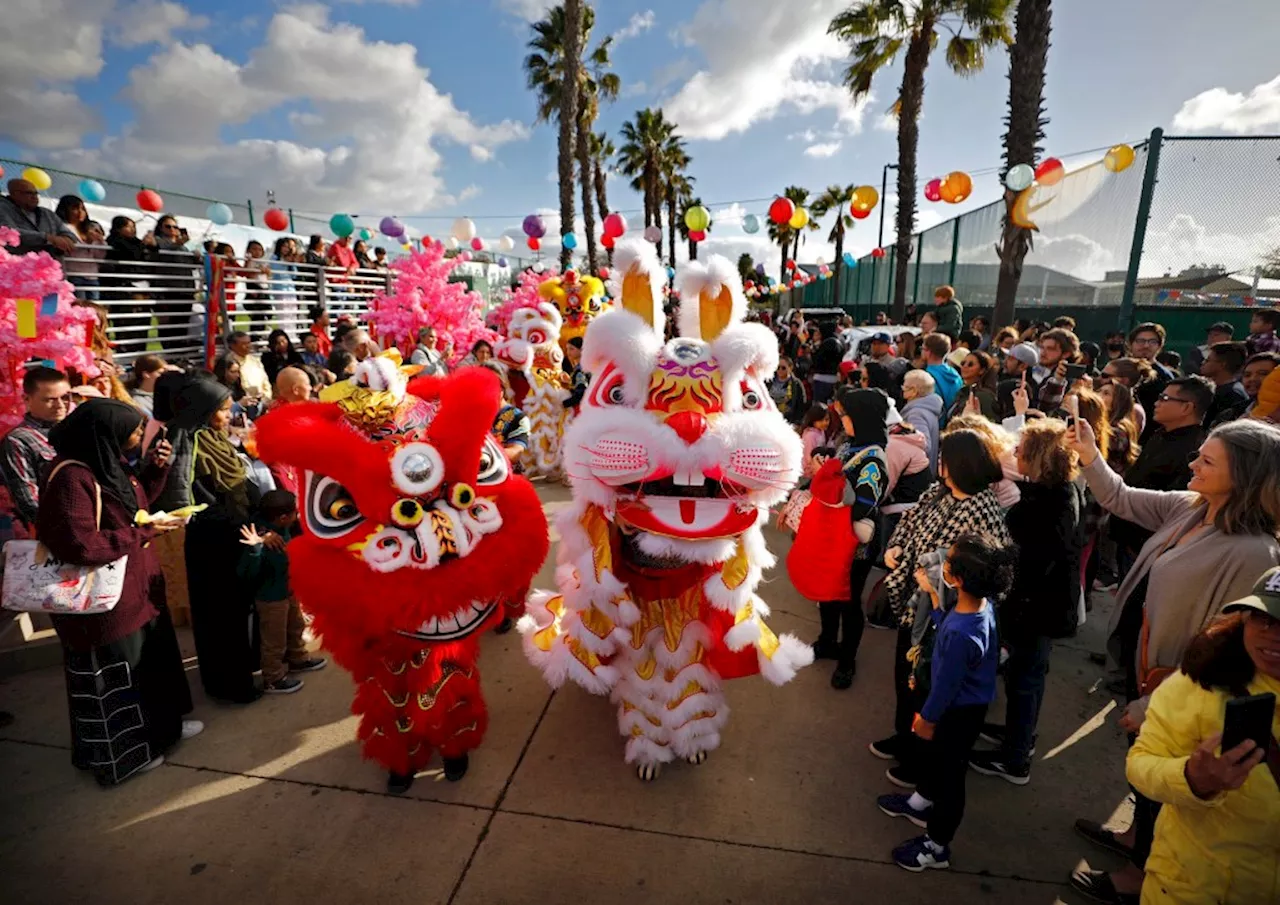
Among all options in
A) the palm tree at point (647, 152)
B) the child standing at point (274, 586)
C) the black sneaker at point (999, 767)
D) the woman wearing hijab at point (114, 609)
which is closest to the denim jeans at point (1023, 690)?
the black sneaker at point (999, 767)

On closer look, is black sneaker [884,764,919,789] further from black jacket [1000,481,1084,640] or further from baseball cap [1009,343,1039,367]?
baseball cap [1009,343,1039,367]

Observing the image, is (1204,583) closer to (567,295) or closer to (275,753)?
(275,753)

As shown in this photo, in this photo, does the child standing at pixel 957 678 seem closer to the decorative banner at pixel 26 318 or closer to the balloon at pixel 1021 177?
the decorative banner at pixel 26 318

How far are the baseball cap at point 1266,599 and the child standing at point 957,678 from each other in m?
0.59

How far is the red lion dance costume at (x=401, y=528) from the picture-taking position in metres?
2.09

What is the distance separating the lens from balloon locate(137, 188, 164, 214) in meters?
8.94

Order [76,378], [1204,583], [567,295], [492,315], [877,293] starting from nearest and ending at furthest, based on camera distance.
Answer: [1204,583]
[76,378]
[567,295]
[492,315]
[877,293]

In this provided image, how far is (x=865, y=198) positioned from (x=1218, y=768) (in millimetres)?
8194

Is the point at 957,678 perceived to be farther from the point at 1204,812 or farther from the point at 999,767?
the point at 999,767

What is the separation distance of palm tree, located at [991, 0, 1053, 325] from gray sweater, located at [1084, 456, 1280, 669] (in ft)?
23.8

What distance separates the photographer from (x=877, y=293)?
20.6 m

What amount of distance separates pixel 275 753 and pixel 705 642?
81.3 inches

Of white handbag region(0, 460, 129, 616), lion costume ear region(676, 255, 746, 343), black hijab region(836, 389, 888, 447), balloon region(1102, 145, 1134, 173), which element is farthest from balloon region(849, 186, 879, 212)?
white handbag region(0, 460, 129, 616)

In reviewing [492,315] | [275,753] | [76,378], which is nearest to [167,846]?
[275,753]
